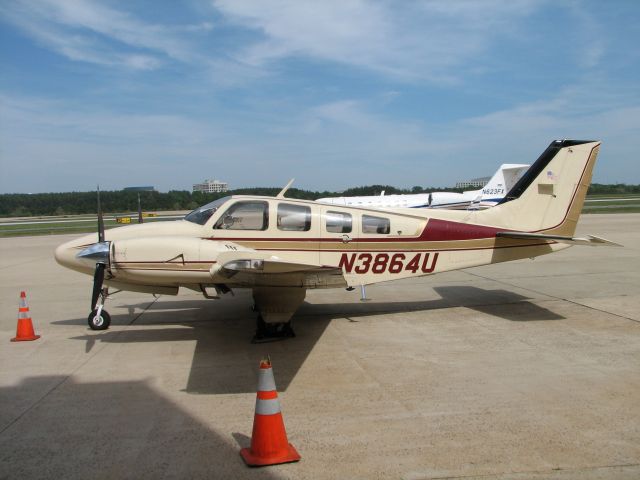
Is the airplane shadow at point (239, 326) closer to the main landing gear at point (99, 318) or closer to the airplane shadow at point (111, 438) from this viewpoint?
the main landing gear at point (99, 318)

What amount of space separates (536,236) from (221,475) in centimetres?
715

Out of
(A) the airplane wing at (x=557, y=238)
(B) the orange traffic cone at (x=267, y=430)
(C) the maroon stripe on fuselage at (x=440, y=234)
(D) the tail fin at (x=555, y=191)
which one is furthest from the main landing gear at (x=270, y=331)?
(D) the tail fin at (x=555, y=191)

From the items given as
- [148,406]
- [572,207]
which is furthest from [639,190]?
[148,406]

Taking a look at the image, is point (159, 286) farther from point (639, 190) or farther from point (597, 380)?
point (639, 190)

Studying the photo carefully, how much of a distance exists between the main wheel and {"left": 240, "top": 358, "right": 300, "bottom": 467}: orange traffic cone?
17.6 feet

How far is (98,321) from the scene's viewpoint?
27.9ft

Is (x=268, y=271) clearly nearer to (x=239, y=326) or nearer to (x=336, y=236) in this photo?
(x=336, y=236)

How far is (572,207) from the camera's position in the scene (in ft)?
31.4

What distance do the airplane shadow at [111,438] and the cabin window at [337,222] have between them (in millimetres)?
3837

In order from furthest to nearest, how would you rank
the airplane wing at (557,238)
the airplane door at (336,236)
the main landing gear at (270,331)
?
1. the airplane wing at (557,238)
2. the airplane door at (336,236)
3. the main landing gear at (270,331)

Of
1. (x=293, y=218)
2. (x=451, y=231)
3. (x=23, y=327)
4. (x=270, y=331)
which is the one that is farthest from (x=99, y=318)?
(x=451, y=231)

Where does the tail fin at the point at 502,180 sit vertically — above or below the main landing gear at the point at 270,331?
above

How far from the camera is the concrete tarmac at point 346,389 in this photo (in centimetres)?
420

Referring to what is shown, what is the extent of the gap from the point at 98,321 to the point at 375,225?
16.8 ft
